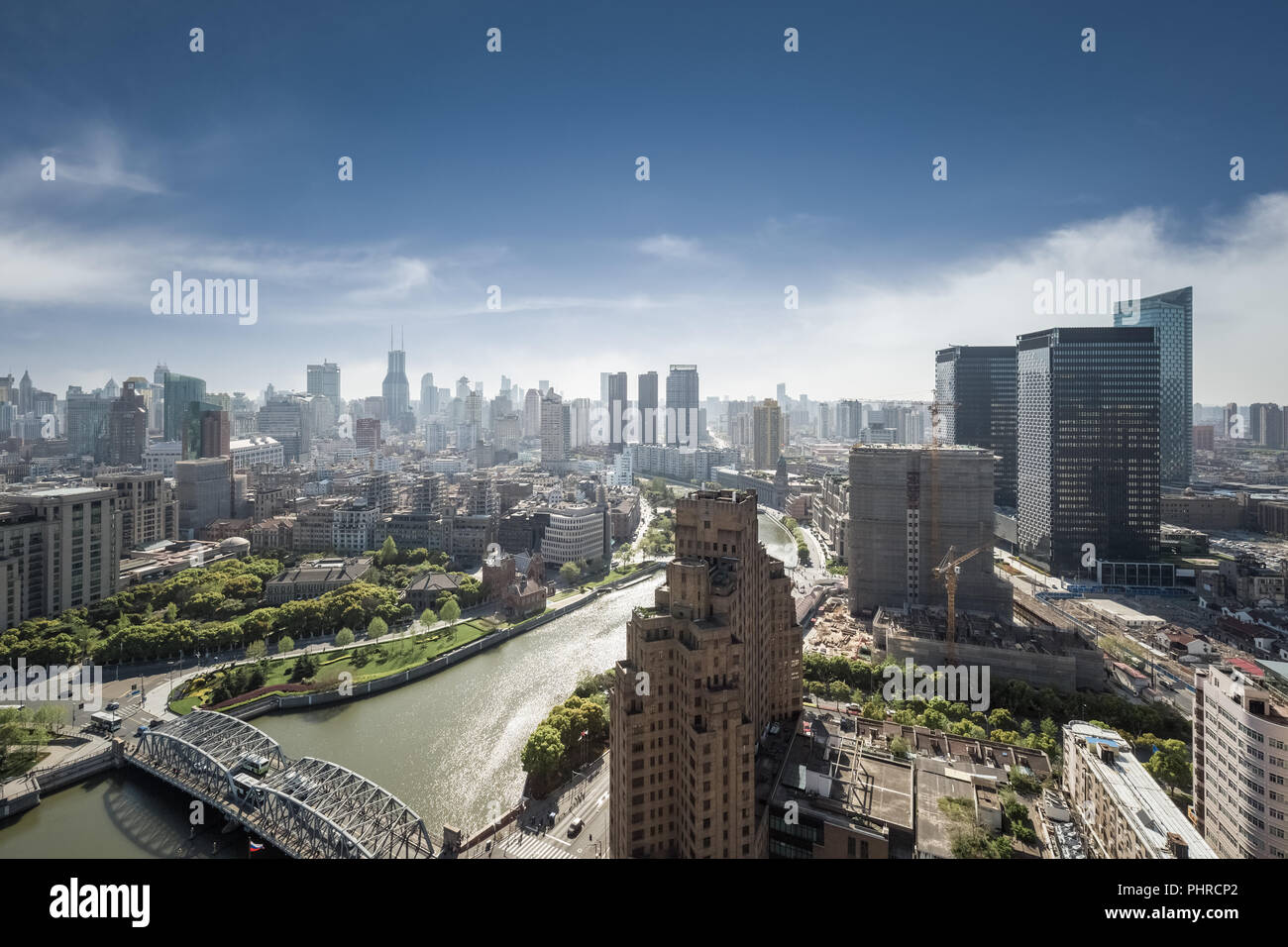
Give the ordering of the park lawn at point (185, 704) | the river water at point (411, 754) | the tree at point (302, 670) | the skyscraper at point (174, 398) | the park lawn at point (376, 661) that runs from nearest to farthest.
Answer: the river water at point (411, 754) → the park lawn at point (185, 704) → the park lawn at point (376, 661) → the tree at point (302, 670) → the skyscraper at point (174, 398)

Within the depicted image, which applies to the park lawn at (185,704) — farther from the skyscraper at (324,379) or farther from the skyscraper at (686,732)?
the skyscraper at (324,379)

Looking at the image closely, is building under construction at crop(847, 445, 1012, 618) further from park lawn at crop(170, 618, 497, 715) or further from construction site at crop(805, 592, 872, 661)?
park lawn at crop(170, 618, 497, 715)

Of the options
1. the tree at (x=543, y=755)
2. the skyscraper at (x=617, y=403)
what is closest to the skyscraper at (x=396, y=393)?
the skyscraper at (x=617, y=403)

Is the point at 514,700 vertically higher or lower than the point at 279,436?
lower

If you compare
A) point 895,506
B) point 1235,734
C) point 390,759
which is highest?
point 895,506

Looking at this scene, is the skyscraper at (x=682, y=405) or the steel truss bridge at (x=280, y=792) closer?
the steel truss bridge at (x=280, y=792)

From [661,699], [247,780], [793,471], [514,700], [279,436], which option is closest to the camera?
[661,699]
